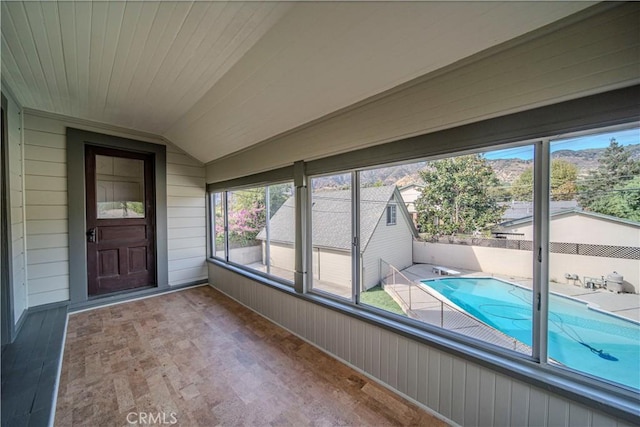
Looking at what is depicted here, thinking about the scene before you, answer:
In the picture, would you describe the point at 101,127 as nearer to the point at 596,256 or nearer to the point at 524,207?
the point at 524,207

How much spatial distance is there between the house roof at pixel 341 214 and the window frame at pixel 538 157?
34 cm

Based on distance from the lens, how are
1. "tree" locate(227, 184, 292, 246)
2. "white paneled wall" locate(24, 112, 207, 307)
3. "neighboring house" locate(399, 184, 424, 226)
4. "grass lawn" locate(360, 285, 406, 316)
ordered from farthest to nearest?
"tree" locate(227, 184, 292, 246), "white paneled wall" locate(24, 112, 207, 307), "grass lawn" locate(360, 285, 406, 316), "neighboring house" locate(399, 184, 424, 226)

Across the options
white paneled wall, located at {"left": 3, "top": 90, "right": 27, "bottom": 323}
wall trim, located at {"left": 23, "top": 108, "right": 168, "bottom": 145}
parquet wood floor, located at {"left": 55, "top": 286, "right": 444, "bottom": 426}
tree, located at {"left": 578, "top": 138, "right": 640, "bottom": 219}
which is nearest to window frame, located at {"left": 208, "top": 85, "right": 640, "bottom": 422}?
tree, located at {"left": 578, "top": 138, "right": 640, "bottom": 219}

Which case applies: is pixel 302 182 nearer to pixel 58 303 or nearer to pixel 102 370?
pixel 102 370

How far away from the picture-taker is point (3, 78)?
2234mm

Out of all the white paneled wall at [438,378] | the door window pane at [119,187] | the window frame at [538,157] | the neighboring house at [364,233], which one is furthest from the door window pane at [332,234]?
the door window pane at [119,187]

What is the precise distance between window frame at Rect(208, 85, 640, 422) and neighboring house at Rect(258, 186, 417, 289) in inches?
15.9

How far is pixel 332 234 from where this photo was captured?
8.46 ft

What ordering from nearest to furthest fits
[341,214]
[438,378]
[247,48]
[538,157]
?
[538,157], [438,378], [247,48], [341,214]

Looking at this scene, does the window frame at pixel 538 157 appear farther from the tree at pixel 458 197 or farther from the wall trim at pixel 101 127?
the wall trim at pixel 101 127

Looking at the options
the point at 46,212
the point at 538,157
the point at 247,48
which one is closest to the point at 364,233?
the point at 538,157

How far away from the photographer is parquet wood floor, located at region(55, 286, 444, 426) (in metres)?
1.67

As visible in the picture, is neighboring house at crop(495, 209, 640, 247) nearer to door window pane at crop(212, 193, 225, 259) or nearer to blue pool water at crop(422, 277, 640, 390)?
blue pool water at crop(422, 277, 640, 390)

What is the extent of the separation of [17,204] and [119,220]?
1111mm
